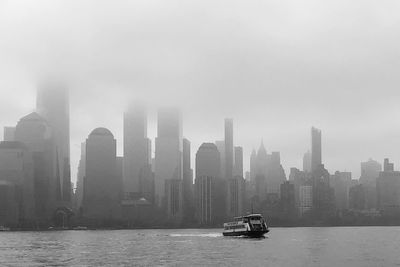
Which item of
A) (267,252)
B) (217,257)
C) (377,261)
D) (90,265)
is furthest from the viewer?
(267,252)

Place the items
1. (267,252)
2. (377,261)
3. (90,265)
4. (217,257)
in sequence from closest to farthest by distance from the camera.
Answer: (90,265) < (377,261) < (217,257) < (267,252)

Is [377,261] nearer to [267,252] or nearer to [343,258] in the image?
[343,258]

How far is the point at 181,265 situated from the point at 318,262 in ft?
110

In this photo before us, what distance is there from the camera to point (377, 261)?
535 ft

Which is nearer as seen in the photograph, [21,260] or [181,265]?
[181,265]

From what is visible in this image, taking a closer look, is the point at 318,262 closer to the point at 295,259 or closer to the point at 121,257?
the point at 295,259

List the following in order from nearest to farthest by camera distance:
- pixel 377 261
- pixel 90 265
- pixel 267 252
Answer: pixel 90 265 → pixel 377 261 → pixel 267 252

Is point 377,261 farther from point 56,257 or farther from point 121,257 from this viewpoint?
point 56,257

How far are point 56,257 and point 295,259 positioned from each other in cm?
6628

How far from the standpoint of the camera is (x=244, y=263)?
155m

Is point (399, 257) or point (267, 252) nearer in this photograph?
point (399, 257)

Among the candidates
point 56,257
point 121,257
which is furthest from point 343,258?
point 56,257

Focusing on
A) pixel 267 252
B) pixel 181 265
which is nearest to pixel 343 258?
pixel 267 252

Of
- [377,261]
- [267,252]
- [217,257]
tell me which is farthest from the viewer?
[267,252]
